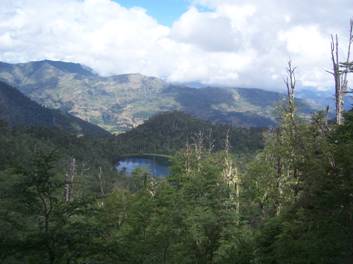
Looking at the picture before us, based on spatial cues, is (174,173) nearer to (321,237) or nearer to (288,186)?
(288,186)

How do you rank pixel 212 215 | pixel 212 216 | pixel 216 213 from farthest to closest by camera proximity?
pixel 216 213 < pixel 212 215 < pixel 212 216

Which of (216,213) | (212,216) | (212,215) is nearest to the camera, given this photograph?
(212,216)

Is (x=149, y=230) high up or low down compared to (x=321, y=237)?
down

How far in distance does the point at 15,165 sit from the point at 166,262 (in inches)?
548

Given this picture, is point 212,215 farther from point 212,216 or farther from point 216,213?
point 216,213

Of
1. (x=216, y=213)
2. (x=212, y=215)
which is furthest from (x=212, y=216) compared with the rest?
(x=216, y=213)

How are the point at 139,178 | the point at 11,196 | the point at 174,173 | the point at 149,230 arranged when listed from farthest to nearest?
the point at 139,178
the point at 174,173
the point at 149,230
the point at 11,196

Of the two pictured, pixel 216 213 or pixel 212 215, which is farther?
pixel 216 213

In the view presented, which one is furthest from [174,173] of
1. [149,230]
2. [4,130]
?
[4,130]

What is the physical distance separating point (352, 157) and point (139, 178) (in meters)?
53.2

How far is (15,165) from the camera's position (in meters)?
19.6

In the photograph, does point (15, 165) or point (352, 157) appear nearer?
point (352, 157)

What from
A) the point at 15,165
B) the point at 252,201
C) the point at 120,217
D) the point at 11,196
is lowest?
the point at 120,217

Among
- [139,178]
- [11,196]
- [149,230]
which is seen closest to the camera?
[11,196]
